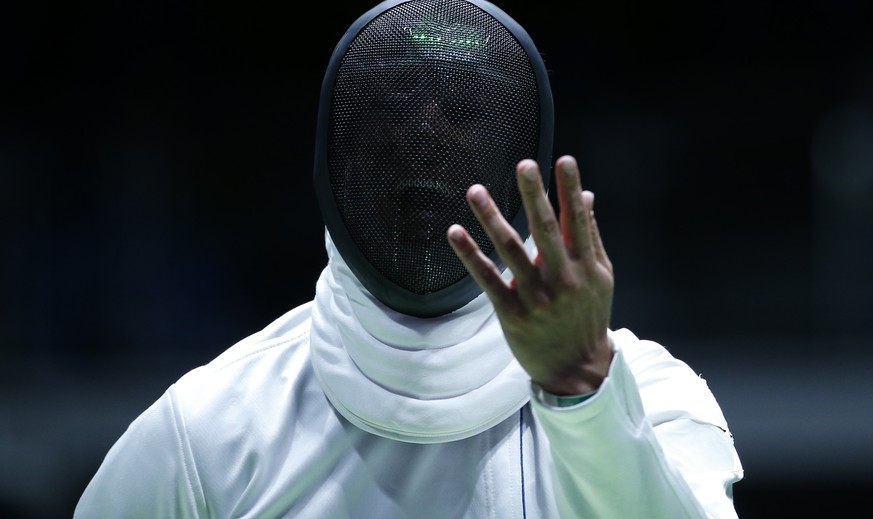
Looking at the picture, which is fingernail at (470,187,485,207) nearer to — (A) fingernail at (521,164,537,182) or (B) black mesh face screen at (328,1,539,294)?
(A) fingernail at (521,164,537,182)

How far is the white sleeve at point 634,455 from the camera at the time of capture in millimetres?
823

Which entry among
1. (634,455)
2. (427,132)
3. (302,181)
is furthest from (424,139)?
(302,181)

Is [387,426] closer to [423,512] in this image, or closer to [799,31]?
[423,512]

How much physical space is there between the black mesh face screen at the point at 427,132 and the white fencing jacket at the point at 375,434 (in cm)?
7

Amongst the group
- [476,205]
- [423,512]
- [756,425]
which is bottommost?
[756,425]

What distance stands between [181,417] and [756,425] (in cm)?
252

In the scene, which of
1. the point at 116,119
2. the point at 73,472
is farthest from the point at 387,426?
the point at 116,119

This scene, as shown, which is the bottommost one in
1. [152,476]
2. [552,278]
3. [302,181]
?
[302,181]

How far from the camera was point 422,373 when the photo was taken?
3.29ft

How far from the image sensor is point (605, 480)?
864 millimetres

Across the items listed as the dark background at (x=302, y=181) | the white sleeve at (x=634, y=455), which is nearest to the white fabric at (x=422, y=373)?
the white sleeve at (x=634, y=455)

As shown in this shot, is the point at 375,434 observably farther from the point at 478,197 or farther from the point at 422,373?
the point at 478,197

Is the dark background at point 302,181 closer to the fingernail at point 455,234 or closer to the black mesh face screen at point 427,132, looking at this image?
the black mesh face screen at point 427,132

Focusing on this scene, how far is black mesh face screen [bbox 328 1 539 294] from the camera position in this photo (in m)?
1.00
